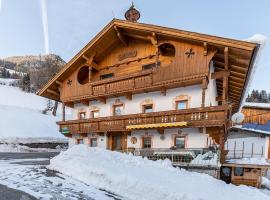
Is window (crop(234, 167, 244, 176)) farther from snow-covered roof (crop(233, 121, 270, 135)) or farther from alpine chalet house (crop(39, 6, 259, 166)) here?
snow-covered roof (crop(233, 121, 270, 135))

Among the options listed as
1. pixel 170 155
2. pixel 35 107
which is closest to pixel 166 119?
pixel 170 155

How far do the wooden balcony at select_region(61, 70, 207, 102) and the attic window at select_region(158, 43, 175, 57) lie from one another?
6.81 feet

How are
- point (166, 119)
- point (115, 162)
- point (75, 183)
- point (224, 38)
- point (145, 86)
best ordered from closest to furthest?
1. point (75, 183)
2. point (115, 162)
3. point (224, 38)
4. point (166, 119)
5. point (145, 86)

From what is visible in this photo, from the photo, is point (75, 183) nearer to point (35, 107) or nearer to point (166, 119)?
point (166, 119)

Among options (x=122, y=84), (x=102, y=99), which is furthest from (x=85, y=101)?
(x=122, y=84)

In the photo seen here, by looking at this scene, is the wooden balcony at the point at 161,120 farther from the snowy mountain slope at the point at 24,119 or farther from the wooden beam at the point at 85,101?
the snowy mountain slope at the point at 24,119

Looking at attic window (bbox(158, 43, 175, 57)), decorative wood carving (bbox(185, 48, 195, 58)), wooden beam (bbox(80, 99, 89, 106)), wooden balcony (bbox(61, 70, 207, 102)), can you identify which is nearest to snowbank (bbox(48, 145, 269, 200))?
wooden balcony (bbox(61, 70, 207, 102))

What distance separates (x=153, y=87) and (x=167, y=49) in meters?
3.14

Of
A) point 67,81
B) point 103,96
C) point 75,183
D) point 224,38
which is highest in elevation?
point 224,38

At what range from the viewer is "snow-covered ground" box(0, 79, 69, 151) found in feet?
95.6

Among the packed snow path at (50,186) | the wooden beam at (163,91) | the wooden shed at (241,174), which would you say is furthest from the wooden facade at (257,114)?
the packed snow path at (50,186)

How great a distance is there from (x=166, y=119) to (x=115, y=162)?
16.2ft

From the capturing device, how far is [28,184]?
837cm

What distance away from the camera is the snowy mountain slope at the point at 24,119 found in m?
30.4
